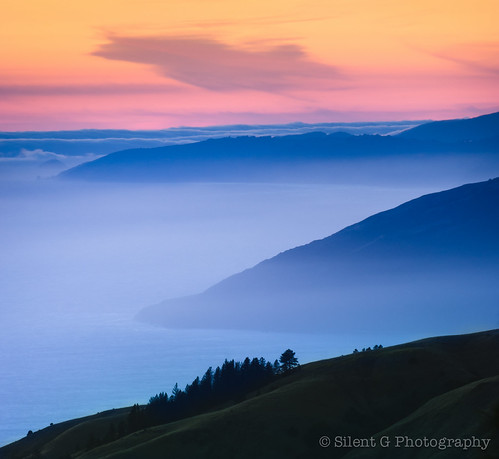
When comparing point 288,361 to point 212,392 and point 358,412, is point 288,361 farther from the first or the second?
point 358,412

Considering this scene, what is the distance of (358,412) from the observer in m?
125

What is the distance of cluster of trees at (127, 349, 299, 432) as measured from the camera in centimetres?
15312

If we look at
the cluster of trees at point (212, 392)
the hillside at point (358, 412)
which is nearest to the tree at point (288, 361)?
the cluster of trees at point (212, 392)

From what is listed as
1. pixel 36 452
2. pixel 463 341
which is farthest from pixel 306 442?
pixel 36 452

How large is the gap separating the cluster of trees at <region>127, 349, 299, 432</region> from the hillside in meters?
8.87

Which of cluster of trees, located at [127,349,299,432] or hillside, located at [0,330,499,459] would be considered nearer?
hillside, located at [0,330,499,459]

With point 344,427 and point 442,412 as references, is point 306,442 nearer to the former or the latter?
point 344,427

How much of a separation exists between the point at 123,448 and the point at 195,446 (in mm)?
11944

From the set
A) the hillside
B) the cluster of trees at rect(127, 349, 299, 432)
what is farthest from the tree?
the hillside

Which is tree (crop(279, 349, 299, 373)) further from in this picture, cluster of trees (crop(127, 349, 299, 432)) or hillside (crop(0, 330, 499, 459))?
hillside (crop(0, 330, 499, 459))

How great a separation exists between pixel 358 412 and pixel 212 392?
135ft

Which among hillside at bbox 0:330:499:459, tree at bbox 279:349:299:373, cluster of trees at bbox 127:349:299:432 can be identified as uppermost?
tree at bbox 279:349:299:373

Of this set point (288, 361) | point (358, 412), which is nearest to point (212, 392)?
point (288, 361)

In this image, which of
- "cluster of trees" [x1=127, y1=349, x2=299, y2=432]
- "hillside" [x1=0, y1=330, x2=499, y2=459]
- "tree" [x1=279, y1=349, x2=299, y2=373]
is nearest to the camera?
"hillside" [x1=0, y1=330, x2=499, y2=459]
